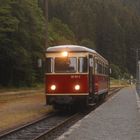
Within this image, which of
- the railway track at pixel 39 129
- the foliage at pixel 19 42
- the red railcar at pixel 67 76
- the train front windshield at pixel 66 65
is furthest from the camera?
the foliage at pixel 19 42

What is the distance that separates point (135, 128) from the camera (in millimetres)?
19109

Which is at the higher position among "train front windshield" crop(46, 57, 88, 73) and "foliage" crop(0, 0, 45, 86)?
"foliage" crop(0, 0, 45, 86)

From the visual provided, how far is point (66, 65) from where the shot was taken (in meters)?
29.0

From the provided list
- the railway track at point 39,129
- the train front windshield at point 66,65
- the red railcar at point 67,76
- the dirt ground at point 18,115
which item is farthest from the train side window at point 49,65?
the railway track at point 39,129

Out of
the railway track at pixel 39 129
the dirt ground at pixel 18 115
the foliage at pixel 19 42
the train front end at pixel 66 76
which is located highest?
the foliage at pixel 19 42

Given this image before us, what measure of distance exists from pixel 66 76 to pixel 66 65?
58 cm

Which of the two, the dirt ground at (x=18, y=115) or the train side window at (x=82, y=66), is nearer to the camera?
the dirt ground at (x=18, y=115)

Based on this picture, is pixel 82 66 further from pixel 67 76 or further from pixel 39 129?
pixel 39 129

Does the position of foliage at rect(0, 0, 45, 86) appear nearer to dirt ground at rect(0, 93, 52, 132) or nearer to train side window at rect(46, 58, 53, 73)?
dirt ground at rect(0, 93, 52, 132)

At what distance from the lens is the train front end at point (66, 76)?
94.1 feet

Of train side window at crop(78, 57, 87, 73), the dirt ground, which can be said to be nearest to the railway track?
the dirt ground

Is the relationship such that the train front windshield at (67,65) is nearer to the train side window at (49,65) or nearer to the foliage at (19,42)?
the train side window at (49,65)

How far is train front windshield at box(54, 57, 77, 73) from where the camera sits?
2888cm

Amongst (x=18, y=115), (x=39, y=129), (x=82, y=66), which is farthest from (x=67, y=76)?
(x=39, y=129)
